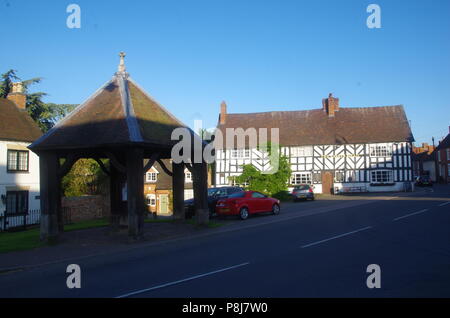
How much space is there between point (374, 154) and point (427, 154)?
50171 mm

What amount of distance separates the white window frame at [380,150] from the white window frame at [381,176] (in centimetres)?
180

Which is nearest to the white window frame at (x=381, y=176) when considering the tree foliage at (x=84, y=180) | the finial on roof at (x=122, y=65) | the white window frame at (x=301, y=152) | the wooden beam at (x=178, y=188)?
the white window frame at (x=301, y=152)

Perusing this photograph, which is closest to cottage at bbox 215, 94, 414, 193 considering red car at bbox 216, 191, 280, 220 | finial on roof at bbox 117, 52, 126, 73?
red car at bbox 216, 191, 280, 220

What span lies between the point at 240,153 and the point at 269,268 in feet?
131

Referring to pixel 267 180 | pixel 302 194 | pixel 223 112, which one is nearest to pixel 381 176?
pixel 302 194

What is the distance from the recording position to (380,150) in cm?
4588

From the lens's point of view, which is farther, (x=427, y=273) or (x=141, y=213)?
(x=141, y=213)

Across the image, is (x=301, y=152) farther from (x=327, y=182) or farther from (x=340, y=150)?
(x=327, y=182)

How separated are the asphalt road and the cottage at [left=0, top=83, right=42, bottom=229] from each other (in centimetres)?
1855

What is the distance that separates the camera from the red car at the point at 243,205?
68.5 ft

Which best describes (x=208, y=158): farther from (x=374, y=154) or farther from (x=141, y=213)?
(x=374, y=154)

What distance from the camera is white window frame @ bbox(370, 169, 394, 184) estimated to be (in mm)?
45438
